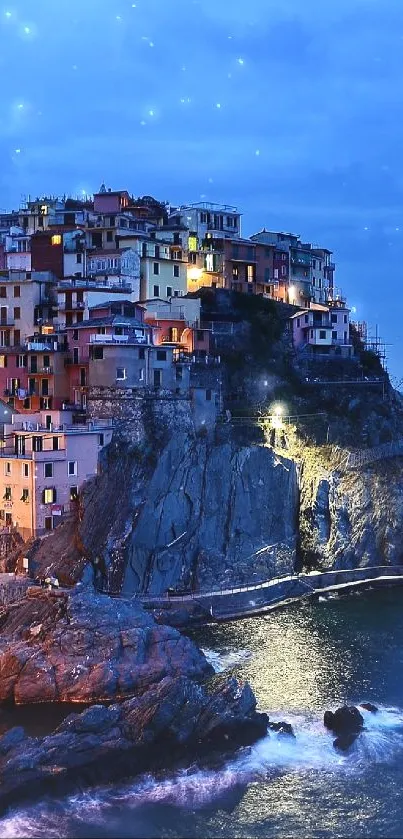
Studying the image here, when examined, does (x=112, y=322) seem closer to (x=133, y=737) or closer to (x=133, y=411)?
(x=133, y=411)

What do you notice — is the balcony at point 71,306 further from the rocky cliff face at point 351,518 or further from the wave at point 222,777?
the wave at point 222,777

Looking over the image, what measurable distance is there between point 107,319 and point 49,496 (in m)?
10.4

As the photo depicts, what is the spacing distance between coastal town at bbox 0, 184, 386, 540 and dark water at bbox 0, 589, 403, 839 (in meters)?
12.1

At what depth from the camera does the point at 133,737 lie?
3016 cm

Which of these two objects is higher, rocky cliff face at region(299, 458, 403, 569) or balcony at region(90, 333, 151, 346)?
balcony at region(90, 333, 151, 346)

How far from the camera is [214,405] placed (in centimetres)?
5094

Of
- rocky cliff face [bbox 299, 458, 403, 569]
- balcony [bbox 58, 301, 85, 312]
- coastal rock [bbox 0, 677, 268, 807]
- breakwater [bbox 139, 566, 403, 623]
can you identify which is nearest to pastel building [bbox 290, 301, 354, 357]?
rocky cliff face [bbox 299, 458, 403, 569]

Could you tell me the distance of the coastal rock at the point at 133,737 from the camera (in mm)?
28297

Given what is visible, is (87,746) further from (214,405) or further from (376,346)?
(376,346)

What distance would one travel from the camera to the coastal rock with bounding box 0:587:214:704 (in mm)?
34344

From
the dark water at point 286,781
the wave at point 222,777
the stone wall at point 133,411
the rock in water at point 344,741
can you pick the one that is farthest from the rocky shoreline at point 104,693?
the stone wall at point 133,411

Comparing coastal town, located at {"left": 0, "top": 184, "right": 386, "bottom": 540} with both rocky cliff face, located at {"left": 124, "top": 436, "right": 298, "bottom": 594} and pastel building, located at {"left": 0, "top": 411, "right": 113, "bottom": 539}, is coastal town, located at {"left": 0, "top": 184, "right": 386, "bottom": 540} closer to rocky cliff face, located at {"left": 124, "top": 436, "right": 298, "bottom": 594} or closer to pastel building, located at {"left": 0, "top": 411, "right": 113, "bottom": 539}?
pastel building, located at {"left": 0, "top": 411, "right": 113, "bottom": 539}

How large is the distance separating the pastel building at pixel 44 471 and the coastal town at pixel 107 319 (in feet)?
0.17

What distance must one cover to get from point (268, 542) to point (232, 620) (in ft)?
20.3
